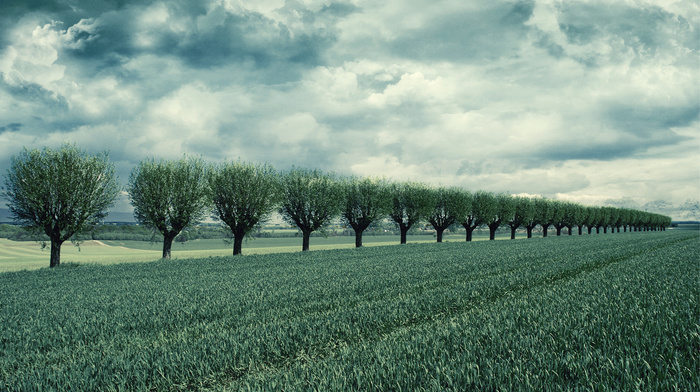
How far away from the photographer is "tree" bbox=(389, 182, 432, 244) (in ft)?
217

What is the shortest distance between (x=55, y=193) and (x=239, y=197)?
17775 millimetres

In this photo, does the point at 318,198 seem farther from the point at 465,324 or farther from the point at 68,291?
the point at 465,324

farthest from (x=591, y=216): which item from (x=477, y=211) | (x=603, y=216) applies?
(x=477, y=211)

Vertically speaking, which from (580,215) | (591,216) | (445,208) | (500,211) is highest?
(445,208)

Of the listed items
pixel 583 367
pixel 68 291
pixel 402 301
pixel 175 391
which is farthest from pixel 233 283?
pixel 583 367

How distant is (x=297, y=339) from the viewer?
8141 millimetres

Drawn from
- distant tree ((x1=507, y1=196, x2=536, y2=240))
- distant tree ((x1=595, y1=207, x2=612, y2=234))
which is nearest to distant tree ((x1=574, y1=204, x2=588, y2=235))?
distant tree ((x1=595, y1=207, x2=612, y2=234))

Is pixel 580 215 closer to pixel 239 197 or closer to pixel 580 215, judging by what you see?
pixel 580 215

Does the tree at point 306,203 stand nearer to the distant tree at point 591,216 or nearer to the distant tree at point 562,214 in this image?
the distant tree at point 562,214

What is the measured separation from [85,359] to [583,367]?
943 centimetres

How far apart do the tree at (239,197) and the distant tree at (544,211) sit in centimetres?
8783

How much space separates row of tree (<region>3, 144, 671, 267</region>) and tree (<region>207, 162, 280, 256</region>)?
0.12m

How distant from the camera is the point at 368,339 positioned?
26.6 ft

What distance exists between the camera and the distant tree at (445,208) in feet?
244
